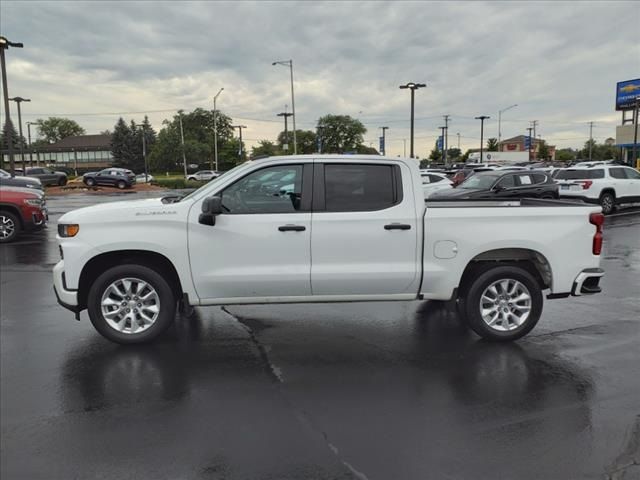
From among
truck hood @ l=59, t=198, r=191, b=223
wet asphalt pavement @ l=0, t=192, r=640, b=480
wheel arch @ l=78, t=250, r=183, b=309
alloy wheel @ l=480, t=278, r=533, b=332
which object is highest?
truck hood @ l=59, t=198, r=191, b=223

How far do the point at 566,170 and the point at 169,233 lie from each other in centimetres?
1833

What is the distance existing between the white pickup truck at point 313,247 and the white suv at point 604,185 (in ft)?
49.4

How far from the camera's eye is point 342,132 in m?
116

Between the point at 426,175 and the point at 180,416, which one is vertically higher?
the point at 426,175

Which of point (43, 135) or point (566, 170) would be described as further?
point (43, 135)

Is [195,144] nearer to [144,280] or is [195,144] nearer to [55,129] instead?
[55,129]

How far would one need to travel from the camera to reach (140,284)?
5.21m

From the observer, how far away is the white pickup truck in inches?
201

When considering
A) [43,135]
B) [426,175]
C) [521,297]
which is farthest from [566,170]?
[43,135]

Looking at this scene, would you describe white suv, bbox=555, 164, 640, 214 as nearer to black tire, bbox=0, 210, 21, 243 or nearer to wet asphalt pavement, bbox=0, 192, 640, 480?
wet asphalt pavement, bbox=0, 192, 640, 480

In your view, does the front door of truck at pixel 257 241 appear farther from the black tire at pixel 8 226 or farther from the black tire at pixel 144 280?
the black tire at pixel 8 226

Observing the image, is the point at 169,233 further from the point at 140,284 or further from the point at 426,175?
the point at 426,175

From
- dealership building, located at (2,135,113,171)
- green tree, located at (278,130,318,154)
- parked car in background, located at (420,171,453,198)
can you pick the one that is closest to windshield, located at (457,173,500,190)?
parked car in background, located at (420,171,453,198)

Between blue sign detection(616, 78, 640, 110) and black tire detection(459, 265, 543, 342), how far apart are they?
250ft
